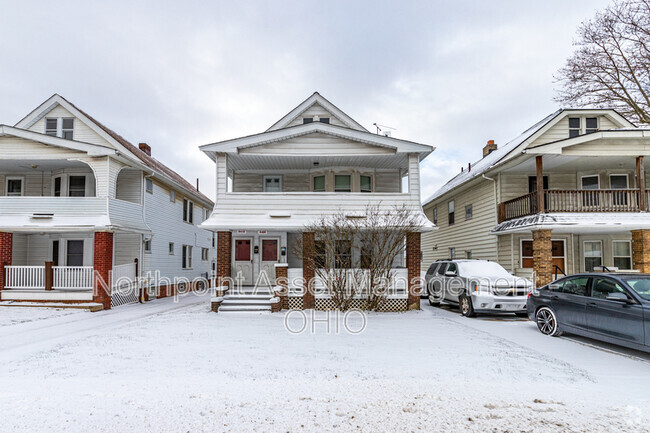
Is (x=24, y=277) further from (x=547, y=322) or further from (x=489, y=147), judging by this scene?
(x=489, y=147)

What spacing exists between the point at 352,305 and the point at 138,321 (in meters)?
6.69

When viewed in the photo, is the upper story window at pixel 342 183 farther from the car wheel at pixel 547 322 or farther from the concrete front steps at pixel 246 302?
the car wheel at pixel 547 322

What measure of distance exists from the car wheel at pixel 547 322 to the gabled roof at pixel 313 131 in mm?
6693

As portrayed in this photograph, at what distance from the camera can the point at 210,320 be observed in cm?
1195

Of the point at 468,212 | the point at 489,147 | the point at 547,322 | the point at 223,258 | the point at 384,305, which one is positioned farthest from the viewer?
the point at 489,147

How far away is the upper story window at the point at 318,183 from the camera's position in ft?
54.7

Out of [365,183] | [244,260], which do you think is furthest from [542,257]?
[244,260]

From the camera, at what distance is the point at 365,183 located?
1667 centimetres

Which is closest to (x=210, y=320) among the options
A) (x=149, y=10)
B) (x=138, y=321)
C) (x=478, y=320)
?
(x=138, y=321)

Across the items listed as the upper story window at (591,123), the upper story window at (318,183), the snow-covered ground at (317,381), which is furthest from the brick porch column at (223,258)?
the upper story window at (591,123)

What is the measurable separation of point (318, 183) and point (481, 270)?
7095mm

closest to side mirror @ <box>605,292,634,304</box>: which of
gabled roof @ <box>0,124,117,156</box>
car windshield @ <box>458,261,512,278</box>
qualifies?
car windshield @ <box>458,261,512,278</box>

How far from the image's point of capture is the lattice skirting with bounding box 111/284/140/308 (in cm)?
1617

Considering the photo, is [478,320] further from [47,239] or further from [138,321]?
[47,239]
